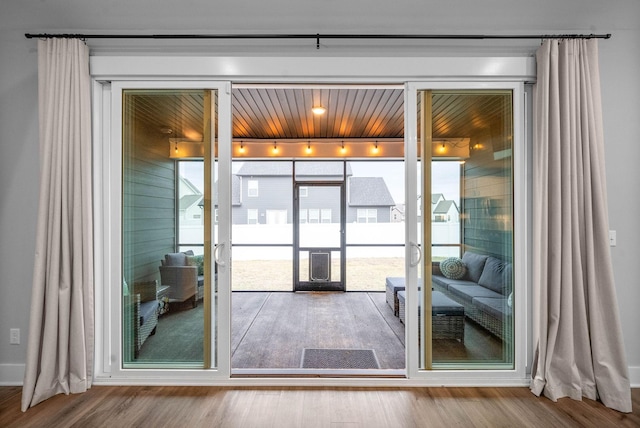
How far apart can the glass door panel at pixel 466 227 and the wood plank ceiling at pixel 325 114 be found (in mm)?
12

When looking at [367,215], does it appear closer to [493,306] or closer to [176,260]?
[493,306]

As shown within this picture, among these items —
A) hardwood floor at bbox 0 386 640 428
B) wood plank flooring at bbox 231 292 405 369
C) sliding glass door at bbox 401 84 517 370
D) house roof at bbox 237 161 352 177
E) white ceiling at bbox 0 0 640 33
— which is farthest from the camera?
house roof at bbox 237 161 352 177

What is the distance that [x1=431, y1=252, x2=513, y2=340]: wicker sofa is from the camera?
101 inches

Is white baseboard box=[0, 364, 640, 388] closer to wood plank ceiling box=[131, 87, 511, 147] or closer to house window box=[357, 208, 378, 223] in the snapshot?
wood plank ceiling box=[131, 87, 511, 147]

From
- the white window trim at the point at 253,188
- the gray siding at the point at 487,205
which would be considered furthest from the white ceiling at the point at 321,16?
the white window trim at the point at 253,188

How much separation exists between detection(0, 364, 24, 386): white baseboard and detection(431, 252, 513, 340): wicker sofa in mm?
3173

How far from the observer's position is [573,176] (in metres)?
2.36

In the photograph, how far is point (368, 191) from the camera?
6535 mm

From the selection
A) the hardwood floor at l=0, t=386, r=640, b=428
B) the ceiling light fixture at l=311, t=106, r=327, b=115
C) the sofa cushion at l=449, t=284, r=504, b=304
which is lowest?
the hardwood floor at l=0, t=386, r=640, b=428

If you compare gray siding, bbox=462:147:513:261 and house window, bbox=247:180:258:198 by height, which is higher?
house window, bbox=247:180:258:198

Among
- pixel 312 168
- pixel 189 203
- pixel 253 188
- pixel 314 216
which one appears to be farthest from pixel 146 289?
pixel 253 188

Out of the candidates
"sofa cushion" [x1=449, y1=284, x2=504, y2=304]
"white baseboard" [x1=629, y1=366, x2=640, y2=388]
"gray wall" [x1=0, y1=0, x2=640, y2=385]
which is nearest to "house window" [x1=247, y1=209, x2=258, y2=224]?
"gray wall" [x1=0, y1=0, x2=640, y2=385]

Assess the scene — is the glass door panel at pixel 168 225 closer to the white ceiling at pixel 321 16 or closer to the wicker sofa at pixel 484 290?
the white ceiling at pixel 321 16

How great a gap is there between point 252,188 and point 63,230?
4572mm
